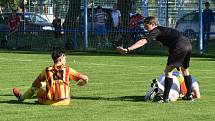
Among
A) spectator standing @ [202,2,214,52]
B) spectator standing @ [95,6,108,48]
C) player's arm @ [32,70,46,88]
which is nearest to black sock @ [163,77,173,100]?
player's arm @ [32,70,46,88]

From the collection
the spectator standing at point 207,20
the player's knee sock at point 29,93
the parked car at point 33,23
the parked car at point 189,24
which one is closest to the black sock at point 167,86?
the player's knee sock at point 29,93

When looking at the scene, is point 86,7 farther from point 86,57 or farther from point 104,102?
point 104,102

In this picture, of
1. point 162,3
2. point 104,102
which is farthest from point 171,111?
point 162,3

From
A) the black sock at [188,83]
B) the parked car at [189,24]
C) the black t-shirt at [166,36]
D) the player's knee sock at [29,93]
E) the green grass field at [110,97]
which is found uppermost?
the black t-shirt at [166,36]

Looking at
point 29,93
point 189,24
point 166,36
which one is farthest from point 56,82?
point 189,24

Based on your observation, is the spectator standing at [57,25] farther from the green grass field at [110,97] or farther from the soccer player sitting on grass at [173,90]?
the soccer player sitting on grass at [173,90]

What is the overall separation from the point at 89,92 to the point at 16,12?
20.8 meters

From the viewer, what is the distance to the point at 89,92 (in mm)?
14320

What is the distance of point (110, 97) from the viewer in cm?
1338

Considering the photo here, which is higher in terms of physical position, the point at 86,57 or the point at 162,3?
the point at 162,3

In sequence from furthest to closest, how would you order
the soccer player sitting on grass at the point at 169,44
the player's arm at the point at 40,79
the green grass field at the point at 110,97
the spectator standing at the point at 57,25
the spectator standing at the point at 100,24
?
the spectator standing at the point at 57,25
the spectator standing at the point at 100,24
the soccer player sitting on grass at the point at 169,44
the player's arm at the point at 40,79
the green grass field at the point at 110,97

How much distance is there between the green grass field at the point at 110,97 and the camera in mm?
10789

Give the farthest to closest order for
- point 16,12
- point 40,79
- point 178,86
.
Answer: point 16,12
point 178,86
point 40,79

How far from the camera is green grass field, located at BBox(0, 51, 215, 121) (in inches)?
425
